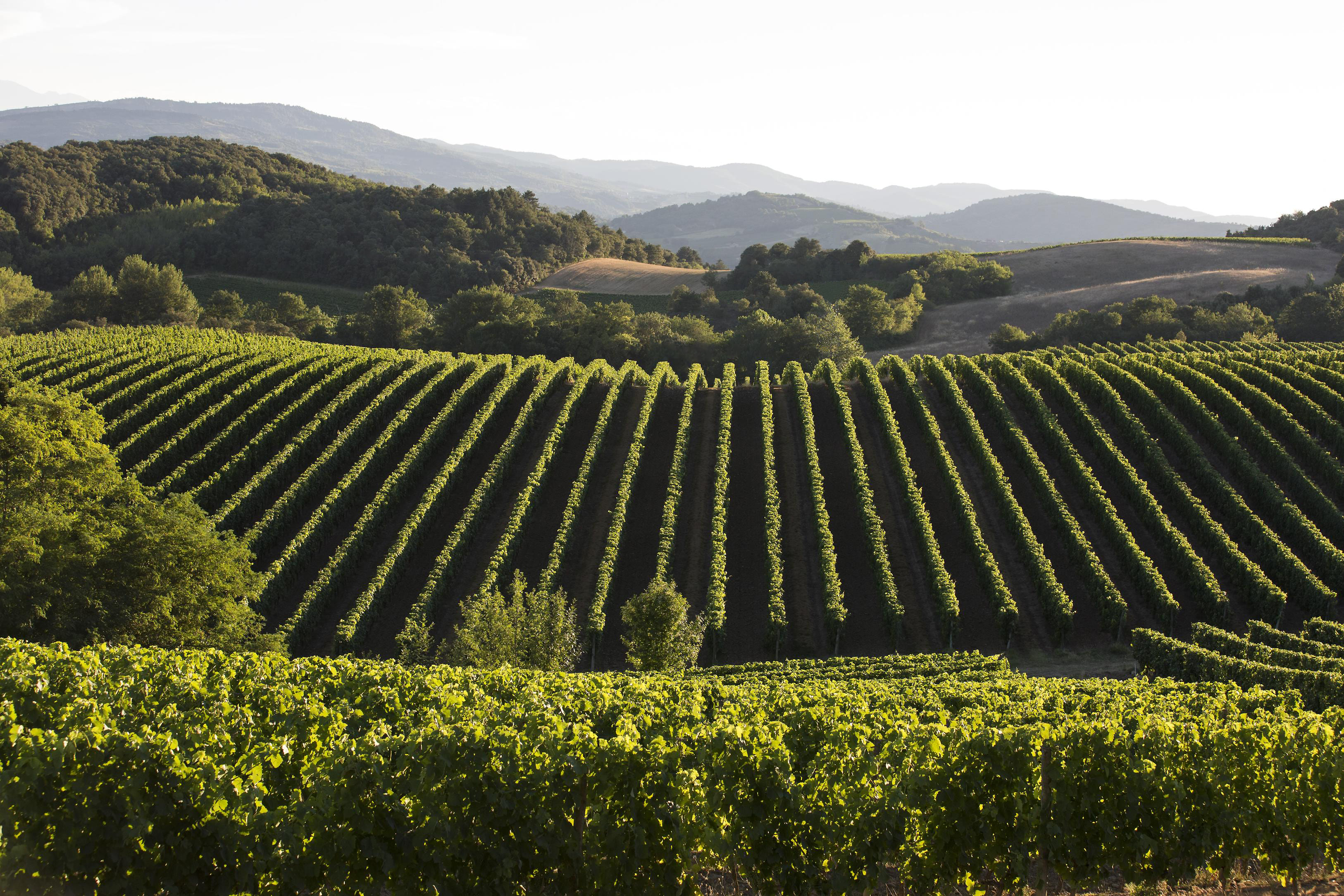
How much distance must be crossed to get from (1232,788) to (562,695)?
921 cm

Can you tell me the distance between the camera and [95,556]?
22.9m

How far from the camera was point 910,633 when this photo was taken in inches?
1158

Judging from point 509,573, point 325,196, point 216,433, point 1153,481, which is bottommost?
point 509,573

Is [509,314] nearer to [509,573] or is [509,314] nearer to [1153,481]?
[509,573]

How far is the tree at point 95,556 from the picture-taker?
867 inches

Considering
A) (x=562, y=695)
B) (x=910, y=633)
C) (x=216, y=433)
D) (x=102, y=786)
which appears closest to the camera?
(x=102, y=786)

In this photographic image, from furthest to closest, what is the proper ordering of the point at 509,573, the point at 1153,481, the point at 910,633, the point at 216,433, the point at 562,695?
the point at 216,433
the point at 1153,481
the point at 509,573
the point at 910,633
the point at 562,695

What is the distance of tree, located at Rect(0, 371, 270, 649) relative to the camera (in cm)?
2203

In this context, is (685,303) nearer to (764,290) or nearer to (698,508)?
(764,290)

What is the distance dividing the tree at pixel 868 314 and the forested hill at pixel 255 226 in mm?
48645

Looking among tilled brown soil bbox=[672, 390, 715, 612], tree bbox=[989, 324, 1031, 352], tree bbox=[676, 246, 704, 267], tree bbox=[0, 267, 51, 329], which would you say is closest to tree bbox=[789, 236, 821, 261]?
tree bbox=[676, 246, 704, 267]

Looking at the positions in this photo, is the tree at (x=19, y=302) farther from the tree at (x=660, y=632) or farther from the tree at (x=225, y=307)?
the tree at (x=660, y=632)

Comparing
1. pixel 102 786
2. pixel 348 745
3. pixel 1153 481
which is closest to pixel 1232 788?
pixel 348 745

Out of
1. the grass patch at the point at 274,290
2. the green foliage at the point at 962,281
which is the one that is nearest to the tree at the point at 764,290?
the green foliage at the point at 962,281
